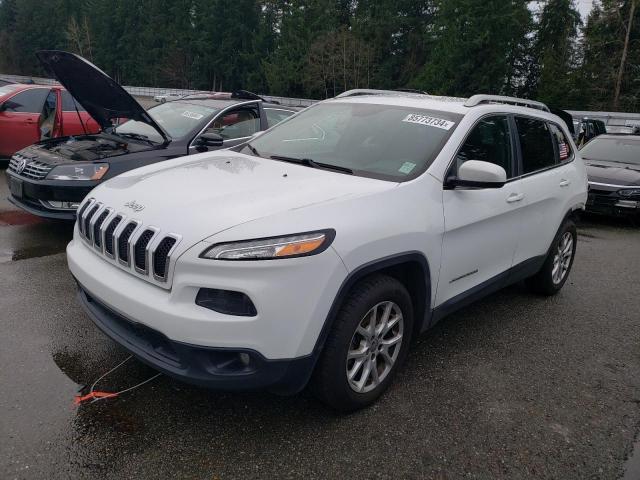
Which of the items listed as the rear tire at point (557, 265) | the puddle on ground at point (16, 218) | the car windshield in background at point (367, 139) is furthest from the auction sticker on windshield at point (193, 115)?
the rear tire at point (557, 265)

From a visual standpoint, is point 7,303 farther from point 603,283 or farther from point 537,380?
point 603,283

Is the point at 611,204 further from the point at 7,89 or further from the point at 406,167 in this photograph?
the point at 7,89

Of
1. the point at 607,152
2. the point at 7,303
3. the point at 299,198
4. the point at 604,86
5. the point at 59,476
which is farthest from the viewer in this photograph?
the point at 604,86

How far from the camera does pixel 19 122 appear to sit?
8.69 m

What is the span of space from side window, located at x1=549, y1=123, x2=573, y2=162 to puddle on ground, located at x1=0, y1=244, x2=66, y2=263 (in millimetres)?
5000

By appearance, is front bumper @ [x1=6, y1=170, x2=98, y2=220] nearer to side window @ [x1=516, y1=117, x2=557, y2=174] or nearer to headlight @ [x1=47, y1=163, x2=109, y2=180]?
headlight @ [x1=47, y1=163, x2=109, y2=180]

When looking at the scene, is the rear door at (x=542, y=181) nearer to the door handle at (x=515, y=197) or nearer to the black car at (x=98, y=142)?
the door handle at (x=515, y=197)

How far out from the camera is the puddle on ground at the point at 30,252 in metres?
5.03

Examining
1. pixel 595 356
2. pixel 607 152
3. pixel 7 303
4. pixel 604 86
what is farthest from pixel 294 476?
pixel 604 86

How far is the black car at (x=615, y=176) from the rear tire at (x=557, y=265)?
14.2ft

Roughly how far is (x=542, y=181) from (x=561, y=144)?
790 millimetres

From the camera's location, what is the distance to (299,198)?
105 inches

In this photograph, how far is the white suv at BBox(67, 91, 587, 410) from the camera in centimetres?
A: 232

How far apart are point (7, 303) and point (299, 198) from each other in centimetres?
279
